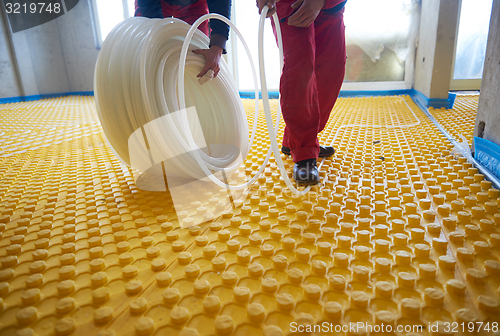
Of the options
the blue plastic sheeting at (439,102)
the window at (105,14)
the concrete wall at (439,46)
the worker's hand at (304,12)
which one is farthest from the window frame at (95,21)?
the worker's hand at (304,12)

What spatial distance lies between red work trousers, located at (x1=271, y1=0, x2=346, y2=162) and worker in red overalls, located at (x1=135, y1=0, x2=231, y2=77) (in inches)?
16.6

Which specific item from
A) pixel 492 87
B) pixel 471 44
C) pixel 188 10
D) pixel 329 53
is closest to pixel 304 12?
pixel 329 53

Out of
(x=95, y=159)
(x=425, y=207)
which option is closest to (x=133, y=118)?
(x=95, y=159)

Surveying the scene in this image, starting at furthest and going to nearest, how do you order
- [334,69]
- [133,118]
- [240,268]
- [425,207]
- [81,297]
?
[334,69] < [133,118] < [425,207] < [240,268] < [81,297]

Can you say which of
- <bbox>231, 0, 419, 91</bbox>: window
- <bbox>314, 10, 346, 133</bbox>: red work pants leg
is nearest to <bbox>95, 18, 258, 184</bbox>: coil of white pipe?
<bbox>314, 10, 346, 133</bbox>: red work pants leg

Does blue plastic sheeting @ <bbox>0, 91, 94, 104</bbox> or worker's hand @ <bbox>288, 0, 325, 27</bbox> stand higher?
worker's hand @ <bbox>288, 0, 325, 27</bbox>

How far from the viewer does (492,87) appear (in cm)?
151

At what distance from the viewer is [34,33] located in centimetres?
725

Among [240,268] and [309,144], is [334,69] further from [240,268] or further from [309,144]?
[240,268]

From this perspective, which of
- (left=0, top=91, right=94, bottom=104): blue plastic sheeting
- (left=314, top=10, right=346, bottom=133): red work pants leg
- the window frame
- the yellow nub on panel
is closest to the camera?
the yellow nub on panel

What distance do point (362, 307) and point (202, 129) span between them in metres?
1.54

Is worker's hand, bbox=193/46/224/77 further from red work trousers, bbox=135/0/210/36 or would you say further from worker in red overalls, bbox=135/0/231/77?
red work trousers, bbox=135/0/210/36

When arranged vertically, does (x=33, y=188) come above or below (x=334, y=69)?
below

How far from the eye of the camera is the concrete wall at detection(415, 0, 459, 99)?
10.6 feet
